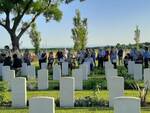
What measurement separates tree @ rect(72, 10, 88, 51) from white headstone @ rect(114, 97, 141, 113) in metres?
59.1

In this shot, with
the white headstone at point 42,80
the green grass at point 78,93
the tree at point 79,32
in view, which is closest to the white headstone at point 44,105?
the green grass at point 78,93

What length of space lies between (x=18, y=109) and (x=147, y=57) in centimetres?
1995

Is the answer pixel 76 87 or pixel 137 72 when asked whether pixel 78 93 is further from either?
pixel 137 72

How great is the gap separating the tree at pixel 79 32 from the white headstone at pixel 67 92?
5313 cm

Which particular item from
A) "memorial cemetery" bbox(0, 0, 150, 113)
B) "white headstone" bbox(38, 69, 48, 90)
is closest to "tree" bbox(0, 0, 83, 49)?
"memorial cemetery" bbox(0, 0, 150, 113)

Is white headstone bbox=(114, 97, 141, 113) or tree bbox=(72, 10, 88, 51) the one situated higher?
tree bbox=(72, 10, 88, 51)

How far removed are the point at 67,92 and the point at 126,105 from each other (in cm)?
622

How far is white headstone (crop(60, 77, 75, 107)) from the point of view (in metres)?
18.6

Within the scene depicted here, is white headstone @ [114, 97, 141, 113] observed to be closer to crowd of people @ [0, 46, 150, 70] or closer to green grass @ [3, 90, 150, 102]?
green grass @ [3, 90, 150, 102]

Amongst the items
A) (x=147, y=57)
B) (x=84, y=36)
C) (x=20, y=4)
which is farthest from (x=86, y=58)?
(x=84, y=36)

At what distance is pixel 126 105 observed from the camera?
41.4 ft

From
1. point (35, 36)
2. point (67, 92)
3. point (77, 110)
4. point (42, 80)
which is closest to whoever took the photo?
point (77, 110)

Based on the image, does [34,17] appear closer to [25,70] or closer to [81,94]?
[25,70]

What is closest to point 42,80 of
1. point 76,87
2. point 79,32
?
point 76,87
